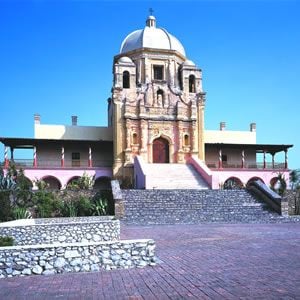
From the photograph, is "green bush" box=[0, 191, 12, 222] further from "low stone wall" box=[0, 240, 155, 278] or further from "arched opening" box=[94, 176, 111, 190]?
"arched opening" box=[94, 176, 111, 190]

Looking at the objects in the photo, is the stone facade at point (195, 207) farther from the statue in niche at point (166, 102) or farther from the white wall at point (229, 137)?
the white wall at point (229, 137)

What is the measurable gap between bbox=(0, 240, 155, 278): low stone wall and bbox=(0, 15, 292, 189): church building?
21.0 meters

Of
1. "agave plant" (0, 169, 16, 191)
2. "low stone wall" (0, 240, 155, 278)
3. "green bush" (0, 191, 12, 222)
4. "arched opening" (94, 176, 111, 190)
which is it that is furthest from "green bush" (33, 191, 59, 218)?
"low stone wall" (0, 240, 155, 278)

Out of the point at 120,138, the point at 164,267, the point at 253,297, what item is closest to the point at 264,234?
the point at 164,267

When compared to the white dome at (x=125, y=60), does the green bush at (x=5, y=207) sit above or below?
below

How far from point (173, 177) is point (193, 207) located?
807cm

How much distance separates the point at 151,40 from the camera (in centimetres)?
3500

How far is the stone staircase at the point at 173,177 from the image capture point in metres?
27.5

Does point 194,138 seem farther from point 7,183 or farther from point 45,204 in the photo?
point 7,183

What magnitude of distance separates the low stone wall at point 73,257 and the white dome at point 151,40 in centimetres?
2827

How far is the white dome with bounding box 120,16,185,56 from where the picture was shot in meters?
34.8

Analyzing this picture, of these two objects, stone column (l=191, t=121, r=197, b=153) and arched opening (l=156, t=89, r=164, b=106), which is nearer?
stone column (l=191, t=121, r=197, b=153)

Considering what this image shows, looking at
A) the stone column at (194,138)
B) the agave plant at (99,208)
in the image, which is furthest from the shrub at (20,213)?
the stone column at (194,138)

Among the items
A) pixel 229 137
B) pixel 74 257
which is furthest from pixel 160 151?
pixel 74 257
